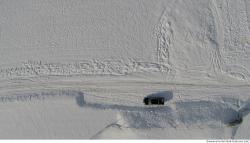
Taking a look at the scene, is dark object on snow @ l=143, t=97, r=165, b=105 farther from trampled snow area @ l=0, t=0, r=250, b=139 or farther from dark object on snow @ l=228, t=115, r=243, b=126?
dark object on snow @ l=228, t=115, r=243, b=126

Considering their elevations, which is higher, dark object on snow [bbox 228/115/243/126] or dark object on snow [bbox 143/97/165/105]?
dark object on snow [bbox 143/97/165/105]

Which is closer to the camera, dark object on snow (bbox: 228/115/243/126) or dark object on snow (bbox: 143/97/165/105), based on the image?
dark object on snow (bbox: 228/115/243/126)

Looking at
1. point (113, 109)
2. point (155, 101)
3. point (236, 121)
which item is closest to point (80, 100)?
point (113, 109)

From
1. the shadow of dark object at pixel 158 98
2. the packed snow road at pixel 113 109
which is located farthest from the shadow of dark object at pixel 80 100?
the shadow of dark object at pixel 158 98

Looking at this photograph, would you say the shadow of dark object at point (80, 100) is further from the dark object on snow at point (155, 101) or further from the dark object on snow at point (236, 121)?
the dark object on snow at point (236, 121)

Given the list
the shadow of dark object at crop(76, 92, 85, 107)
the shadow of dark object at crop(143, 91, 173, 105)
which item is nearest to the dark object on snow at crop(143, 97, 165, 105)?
the shadow of dark object at crop(143, 91, 173, 105)
